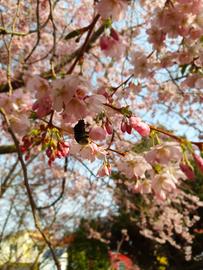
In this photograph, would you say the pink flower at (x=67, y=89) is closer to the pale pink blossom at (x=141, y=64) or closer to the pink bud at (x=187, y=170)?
Answer: the pink bud at (x=187, y=170)

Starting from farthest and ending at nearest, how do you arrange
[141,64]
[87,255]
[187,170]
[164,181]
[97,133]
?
[87,255] < [141,64] < [164,181] < [97,133] < [187,170]

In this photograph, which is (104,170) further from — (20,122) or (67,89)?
(67,89)

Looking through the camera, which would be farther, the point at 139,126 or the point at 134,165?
the point at 134,165

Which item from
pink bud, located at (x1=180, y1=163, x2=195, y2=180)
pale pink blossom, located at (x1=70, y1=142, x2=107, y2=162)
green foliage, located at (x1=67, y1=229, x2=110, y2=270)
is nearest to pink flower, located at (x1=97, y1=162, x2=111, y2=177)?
pale pink blossom, located at (x1=70, y1=142, x2=107, y2=162)

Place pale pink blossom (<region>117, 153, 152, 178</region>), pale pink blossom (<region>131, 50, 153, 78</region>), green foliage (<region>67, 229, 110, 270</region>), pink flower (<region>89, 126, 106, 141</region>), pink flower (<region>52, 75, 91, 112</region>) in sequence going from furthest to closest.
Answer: green foliage (<region>67, 229, 110, 270</region>), pale pink blossom (<region>131, 50, 153, 78</region>), pale pink blossom (<region>117, 153, 152, 178</region>), pink flower (<region>89, 126, 106, 141</region>), pink flower (<region>52, 75, 91, 112</region>)

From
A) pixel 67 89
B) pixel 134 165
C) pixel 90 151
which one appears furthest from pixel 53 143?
pixel 67 89

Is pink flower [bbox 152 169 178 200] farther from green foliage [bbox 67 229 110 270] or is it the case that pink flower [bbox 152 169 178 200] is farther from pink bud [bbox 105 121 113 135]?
green foliage [bbox 67 229 110 270]

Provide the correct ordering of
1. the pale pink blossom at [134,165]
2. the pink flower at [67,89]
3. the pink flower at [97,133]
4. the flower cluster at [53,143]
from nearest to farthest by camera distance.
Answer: the pink flower at [67,89] → the pink flower at [97,133] → the flower cluster at [53,143] → the pale pink blossom at [134,165]

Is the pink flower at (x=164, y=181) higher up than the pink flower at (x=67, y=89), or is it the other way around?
the pink flower at (x=67, y=89)

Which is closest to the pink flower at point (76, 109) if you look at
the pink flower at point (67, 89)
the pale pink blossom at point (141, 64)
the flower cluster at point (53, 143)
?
the pink flower at point (67, 89)

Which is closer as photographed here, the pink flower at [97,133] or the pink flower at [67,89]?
the pink flower at [67,89]
